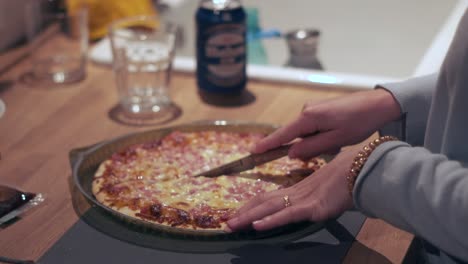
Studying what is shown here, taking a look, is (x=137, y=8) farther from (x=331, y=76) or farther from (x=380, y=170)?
(x=380, y=170)

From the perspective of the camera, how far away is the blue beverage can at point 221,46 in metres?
1.36

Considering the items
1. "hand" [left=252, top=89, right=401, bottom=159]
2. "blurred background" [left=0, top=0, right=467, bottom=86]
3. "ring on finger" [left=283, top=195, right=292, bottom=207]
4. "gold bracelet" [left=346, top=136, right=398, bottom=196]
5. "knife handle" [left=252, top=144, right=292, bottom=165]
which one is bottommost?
"blurred background" [left=0, top=0, right=467, bottom=86]

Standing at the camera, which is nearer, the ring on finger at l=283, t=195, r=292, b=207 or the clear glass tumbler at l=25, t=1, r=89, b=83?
the ring on finger at l=283, t=195, r=292, b=207

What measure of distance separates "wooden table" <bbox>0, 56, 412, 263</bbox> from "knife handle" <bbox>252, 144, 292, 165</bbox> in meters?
0.19

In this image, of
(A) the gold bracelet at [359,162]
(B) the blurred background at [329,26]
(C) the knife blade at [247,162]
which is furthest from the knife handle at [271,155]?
(B) the blurred background at [329,26]

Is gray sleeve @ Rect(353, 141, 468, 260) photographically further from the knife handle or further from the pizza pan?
the knife handle

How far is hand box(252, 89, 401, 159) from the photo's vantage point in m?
1.08

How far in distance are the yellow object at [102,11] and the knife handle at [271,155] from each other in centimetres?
73

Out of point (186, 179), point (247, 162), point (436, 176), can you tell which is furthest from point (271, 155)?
point (436, 176)

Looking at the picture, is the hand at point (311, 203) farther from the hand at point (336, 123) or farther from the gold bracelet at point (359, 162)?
the hand at point (336, 123)

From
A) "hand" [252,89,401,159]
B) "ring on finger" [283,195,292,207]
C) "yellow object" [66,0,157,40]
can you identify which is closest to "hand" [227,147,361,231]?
"ring on finger" [283,195,292,207]

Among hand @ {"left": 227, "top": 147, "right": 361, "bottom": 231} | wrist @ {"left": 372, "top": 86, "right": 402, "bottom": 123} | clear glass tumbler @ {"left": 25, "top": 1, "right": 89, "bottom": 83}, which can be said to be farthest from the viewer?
clear glass tumbler @ {"left": 25, "top": 1, "right": 89, "bottom": 83}

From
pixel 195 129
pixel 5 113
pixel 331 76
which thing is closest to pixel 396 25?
pixel 331 76

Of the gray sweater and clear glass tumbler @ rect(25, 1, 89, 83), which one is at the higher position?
the gray sweater
